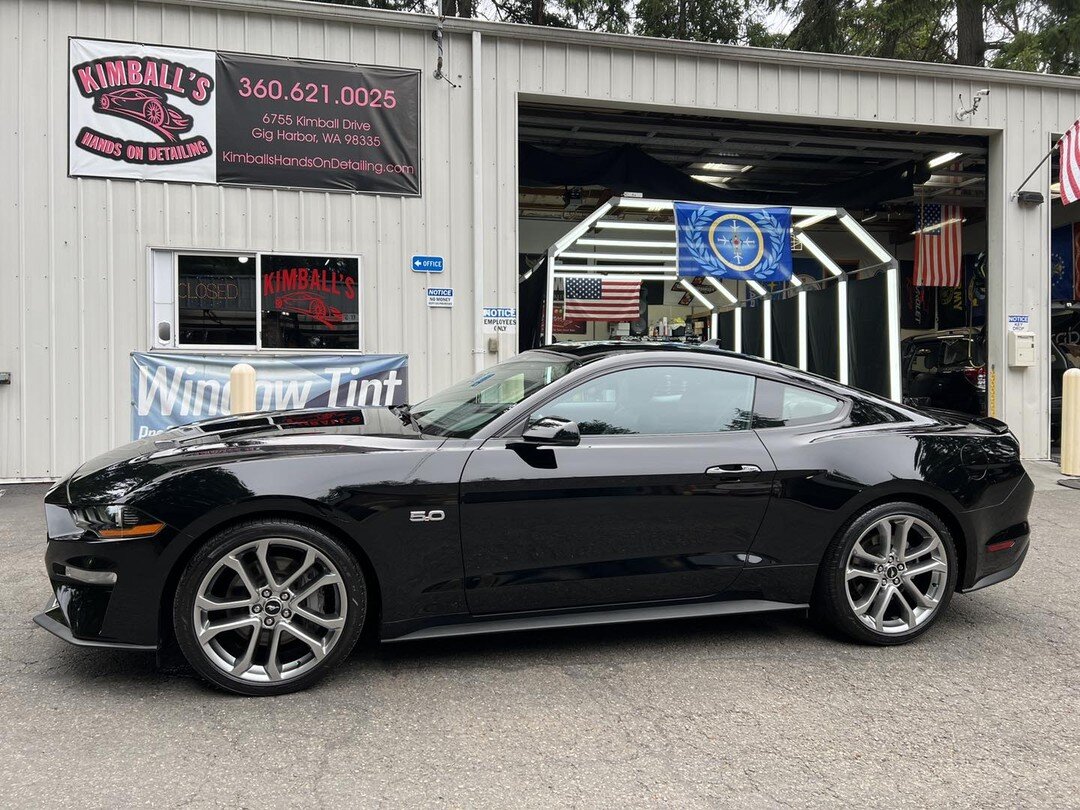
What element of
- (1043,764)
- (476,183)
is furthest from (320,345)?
(1043,764)

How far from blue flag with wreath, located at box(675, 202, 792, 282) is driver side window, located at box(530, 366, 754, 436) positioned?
22.8 feet

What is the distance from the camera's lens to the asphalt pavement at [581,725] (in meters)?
2.56

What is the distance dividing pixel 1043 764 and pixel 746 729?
971 millimetres

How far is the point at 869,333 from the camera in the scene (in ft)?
34.3

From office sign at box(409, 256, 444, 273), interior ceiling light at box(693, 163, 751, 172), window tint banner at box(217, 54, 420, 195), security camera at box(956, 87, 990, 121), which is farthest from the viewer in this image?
interior ceiling light at box(693, 163, 751, 172)

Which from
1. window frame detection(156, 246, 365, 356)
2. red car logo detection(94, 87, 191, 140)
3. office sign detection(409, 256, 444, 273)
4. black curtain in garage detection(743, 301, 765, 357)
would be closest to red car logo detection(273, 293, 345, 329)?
window frame detection(156, 246, 365, 356)

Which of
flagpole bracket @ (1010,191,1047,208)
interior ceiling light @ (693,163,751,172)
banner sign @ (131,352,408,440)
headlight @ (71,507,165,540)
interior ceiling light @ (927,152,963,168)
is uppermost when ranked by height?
interior ceiling light @ (693,163,751,172)

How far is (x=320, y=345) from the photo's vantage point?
8.92 m

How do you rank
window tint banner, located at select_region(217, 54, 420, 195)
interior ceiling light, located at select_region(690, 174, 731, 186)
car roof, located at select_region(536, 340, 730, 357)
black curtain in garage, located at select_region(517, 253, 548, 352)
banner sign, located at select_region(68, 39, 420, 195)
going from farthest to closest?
interior ceiling light, located at select_region(690, 174, 731, 186), black curtain in garage, located at select_region(517, 253, 548, 352), window tint banner, located at select_region(217, 54, 420, 195), banner sign, located at select_region(68, 39, 420, 195), car roof, located at select_region(536, 340, 730, 357)

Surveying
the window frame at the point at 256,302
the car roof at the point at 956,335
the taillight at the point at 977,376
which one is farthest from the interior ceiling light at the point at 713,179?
the window frame at the point at 256,302

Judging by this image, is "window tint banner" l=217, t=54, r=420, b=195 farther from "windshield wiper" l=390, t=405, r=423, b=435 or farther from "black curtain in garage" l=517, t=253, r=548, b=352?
"windshield wiper" l=390, t=405, r=423, b=435

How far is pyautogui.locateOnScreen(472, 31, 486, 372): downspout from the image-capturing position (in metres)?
9.09

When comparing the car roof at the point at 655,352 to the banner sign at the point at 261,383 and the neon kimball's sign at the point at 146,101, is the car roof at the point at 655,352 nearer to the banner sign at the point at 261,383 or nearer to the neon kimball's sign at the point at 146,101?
the banner sign at the point at 261,383

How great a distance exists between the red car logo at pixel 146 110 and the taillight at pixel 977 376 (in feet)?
34.6
